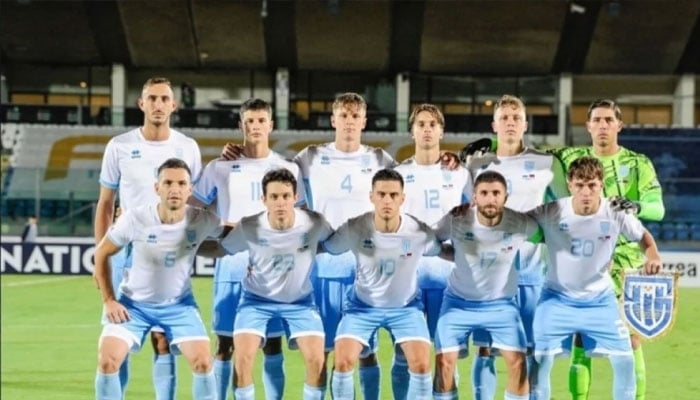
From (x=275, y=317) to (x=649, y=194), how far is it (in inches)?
82.1

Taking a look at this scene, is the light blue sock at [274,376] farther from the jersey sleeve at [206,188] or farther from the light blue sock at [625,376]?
the light blue sock at [625,376]

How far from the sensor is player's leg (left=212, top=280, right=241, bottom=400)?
562cm

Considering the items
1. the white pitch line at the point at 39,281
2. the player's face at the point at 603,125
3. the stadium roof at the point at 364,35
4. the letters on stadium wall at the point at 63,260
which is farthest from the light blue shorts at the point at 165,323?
the stadium roof at the point at 364,35

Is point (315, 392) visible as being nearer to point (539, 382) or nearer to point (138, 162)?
point (539, 382)

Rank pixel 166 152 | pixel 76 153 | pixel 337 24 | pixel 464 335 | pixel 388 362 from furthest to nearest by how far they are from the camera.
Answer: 1. pixel 337 24
2. pixel 76 153
3. pixel 388 362
4. pixel 166 152
5. pixel 464 335

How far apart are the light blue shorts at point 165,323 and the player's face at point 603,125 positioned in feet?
7.50

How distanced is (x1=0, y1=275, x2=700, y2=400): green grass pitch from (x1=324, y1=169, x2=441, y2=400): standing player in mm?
Answer: 1097

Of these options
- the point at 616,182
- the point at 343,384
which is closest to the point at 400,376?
the point at 343,384

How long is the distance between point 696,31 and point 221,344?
21141 millimetres

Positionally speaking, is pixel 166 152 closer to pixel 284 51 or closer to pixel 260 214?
pixel 260 214

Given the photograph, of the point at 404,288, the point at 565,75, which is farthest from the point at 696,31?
the point at 404,288

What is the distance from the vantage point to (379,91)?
2567 cm

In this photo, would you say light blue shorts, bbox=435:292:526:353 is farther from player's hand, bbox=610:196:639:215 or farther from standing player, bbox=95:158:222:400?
standing player, bbox=95:158:222:400

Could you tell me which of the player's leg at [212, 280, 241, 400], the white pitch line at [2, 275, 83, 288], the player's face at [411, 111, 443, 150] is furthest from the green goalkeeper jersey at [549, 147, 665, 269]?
the white pitch line at [2, 275, 83, 288]
